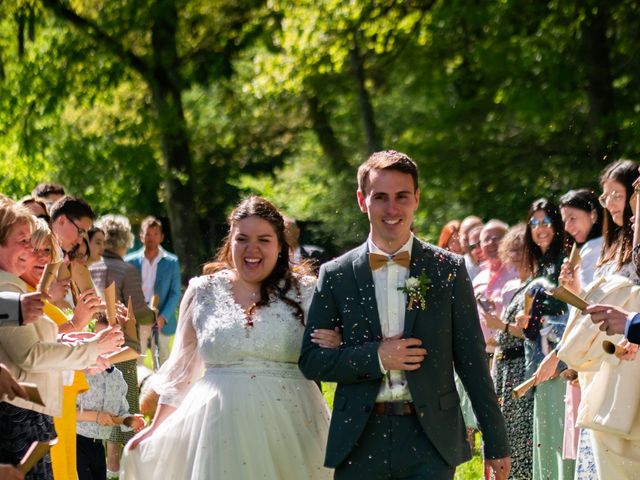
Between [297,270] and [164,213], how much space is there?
82.7 ft

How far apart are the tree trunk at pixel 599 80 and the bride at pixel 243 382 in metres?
14.1

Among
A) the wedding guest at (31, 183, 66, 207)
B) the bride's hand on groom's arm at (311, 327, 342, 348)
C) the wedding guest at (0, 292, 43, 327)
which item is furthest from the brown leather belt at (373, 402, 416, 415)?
the wedding guest at (31, 183, 66, 207)

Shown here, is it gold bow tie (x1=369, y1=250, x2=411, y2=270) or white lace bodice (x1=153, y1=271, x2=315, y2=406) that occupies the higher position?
gold bow tie (x1=369, y1=250, x2=411, y2=270)

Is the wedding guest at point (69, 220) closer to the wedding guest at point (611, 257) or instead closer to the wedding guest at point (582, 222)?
the wedding guest at point (582, 222)

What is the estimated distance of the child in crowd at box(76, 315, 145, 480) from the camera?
8828 millimetres

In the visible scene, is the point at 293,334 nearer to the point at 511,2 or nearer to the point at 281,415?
the point at 281,415

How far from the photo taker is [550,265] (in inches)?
389

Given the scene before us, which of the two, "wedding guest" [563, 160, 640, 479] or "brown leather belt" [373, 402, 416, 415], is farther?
"wedding guest" [563, 160, 640, 479]

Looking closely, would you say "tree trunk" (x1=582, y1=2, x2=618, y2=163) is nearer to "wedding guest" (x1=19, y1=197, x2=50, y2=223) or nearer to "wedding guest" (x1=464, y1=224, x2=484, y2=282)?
"wedding guest" (x1=464, y1=224, x2=484, y2=282)

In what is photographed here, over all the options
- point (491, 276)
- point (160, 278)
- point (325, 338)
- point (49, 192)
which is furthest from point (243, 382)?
point (160, 278)

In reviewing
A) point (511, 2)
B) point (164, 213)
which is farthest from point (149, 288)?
point (164, 213)

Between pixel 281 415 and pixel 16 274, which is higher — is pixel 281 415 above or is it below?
below

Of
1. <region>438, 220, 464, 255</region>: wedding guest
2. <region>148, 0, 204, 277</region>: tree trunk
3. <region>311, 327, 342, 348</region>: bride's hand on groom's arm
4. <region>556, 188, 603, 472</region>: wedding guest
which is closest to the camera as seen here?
<region>311, 327, 342, 348</region>: bride's hand on groom's arm

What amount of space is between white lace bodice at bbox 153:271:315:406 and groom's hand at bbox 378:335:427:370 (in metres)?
1.18
